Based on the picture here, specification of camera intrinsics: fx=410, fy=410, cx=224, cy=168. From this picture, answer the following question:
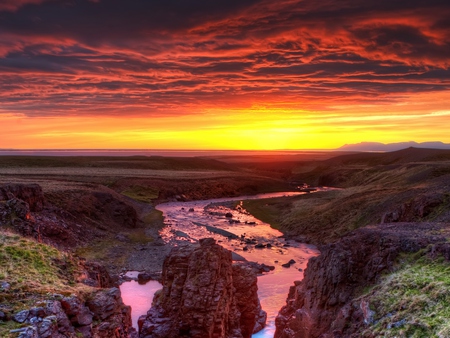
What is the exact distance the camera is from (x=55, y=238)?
58.7 m

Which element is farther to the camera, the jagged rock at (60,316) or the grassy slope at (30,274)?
the grassy slope at (30,274)

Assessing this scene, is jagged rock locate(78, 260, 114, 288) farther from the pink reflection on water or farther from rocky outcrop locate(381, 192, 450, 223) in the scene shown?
rocky outcrop locate(381, 192, 450, 223)

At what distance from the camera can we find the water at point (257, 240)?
46.4 meters

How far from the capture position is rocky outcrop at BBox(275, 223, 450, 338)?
27766 mm

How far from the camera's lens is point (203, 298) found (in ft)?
105

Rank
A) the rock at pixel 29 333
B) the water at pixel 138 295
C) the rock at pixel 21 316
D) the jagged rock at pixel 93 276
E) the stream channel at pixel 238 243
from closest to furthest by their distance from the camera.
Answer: the rock at pixel 29 333
the rock at pixel 21 316
the jagged rock at pixel 93 276
the water at pixel 138 295
the stream channel at pixel 238 243

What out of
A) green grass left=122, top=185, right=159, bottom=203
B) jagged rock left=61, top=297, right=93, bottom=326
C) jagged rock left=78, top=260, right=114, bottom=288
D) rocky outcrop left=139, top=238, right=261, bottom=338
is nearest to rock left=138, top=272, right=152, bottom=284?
rocky outcrop left=139, top=238, right=261, bottom=338

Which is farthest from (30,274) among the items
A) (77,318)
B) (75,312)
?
(77,318)

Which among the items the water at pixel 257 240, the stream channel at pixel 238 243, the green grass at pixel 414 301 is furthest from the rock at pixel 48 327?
the water at pixel 257 240

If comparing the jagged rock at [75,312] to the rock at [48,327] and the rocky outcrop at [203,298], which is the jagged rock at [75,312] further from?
the rocky outcrop at [203,298]

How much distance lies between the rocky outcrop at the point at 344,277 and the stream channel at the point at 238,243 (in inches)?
276

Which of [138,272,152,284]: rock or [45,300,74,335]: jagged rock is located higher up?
[45,300,74,335]: jagged rock

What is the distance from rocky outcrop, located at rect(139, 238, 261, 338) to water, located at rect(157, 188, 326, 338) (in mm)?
4122

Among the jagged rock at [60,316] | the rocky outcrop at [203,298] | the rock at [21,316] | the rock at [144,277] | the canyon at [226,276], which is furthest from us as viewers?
the rock at [144,277]
